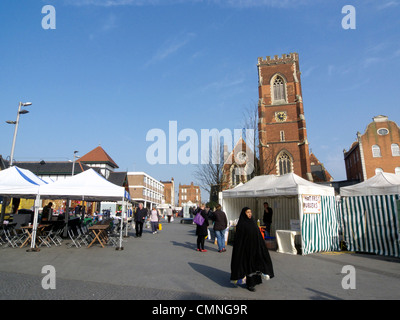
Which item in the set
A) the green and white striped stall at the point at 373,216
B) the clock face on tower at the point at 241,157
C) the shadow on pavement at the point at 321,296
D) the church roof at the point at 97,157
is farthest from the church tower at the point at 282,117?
the church roof at the point at 97,157

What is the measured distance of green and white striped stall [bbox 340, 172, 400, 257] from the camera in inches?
351

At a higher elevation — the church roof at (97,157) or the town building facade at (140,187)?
the church roof at (97,157)

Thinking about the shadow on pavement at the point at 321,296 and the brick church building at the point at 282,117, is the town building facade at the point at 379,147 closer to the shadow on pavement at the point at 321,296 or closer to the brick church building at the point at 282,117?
the brick church building at the point at 282,117

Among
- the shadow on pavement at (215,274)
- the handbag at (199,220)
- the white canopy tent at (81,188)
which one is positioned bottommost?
the shadow on pavement at (215,274)

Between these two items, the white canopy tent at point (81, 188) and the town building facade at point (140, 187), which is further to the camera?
the town building facade at point (140, 187)

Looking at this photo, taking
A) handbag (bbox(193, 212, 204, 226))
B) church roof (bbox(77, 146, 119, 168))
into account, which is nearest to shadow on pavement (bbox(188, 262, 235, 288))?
handbag (bbox(193, 212, 204, 226))

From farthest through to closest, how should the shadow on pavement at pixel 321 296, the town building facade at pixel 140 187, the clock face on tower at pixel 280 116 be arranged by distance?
the town building facade at pixel 140 187
the clock face on tower at pixel 280 116
the shadow on pavement at pixel 321 296

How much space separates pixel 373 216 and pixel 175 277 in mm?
7884

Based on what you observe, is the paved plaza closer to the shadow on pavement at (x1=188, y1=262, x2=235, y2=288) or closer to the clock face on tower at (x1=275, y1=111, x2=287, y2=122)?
the shadow on pavement at (x1=188, y1=262, x2=235, y2=288)

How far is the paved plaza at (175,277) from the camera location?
4.46m

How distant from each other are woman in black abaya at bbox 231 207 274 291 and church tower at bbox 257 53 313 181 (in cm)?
3340

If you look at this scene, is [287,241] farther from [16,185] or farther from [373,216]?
[16,185]
